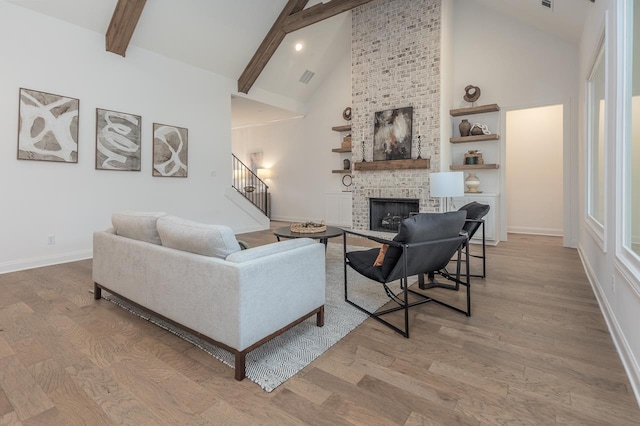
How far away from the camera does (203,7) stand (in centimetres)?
521

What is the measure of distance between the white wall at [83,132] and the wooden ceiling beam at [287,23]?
722 mm

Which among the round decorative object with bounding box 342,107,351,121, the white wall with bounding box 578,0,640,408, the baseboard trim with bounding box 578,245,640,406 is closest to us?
the baseboard trim with bounding box 578,245,640,406

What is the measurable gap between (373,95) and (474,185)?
8.75 ft

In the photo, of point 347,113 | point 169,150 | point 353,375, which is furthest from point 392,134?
point 353,375

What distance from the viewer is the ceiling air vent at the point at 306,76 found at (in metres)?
7.72

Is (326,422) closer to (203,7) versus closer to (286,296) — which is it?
(286,296)

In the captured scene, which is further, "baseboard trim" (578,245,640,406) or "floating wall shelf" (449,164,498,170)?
"floating wall shelf" (449,164,498,170)

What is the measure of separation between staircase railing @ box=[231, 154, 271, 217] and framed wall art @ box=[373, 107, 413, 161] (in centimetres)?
397

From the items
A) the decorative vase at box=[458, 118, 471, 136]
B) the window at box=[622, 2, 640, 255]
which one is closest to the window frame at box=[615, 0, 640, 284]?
the window at box=[622, 2, 640, 255]

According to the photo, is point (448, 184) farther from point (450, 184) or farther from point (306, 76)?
point (306, 76)

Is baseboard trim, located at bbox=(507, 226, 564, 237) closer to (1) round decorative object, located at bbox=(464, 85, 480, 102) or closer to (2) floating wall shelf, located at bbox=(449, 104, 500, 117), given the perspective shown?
(2) floating wall shelf, located at bbox=(449, 104, 500, 117)

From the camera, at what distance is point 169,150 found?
5.65 metres

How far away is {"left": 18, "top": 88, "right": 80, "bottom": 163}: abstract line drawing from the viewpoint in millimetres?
4020

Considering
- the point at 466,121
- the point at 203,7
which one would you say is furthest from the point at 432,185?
the point at 203,7
